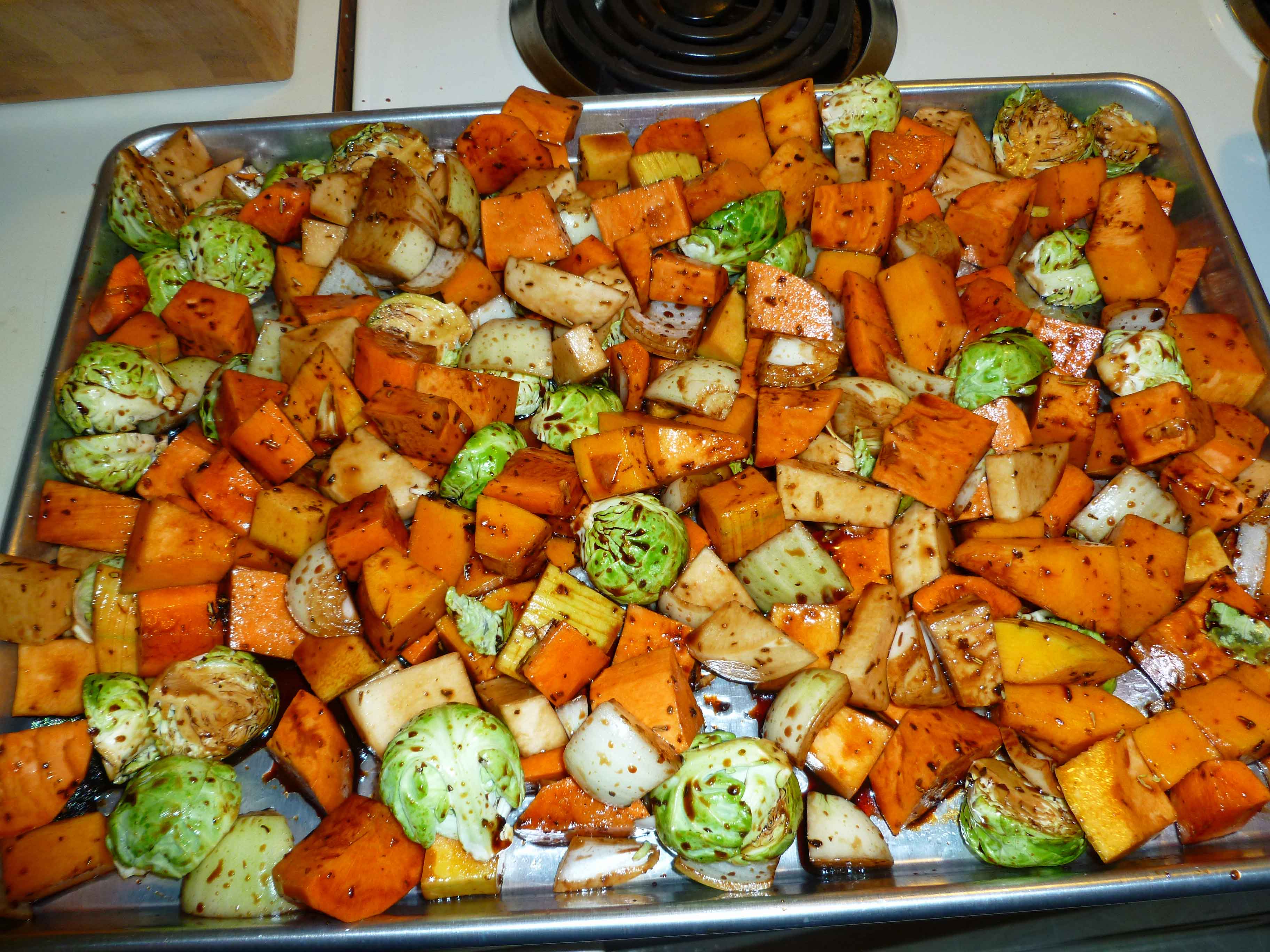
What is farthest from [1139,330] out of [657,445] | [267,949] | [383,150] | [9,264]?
[9,264]

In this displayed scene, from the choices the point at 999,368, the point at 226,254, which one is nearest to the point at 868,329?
the point at 999,368

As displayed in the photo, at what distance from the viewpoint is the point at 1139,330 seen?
101 inches

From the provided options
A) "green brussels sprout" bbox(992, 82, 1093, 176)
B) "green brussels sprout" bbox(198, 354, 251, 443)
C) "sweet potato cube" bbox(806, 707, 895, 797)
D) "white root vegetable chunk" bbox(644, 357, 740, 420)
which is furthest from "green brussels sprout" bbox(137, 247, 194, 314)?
"green brussels sprout" bbox(992, 82, 1093, 176)

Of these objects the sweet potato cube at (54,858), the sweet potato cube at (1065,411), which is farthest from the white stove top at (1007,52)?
the sweet potato cube at (54,858)

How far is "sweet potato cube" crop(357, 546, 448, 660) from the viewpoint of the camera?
6.88 feet

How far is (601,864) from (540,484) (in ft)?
2.95

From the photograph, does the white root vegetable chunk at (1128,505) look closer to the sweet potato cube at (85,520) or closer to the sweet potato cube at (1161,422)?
the sweet potato cube at (1161,422)

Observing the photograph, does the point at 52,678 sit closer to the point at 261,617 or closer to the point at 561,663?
the point at 261,617

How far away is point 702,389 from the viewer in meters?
2.39

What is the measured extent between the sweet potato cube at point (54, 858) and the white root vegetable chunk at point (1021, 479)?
2.29 m

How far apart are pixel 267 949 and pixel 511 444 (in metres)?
1.27

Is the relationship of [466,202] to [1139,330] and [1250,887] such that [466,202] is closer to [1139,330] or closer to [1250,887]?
[1139,330]

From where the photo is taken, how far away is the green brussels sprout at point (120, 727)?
2072mm

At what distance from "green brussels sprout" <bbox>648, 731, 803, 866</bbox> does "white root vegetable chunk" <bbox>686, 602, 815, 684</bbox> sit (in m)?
0.17
